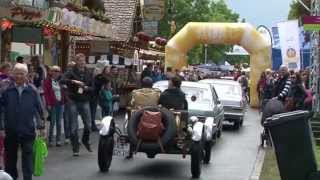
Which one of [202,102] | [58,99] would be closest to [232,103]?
[202,102]

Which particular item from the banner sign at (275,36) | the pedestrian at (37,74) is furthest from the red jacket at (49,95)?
the banner sign at (275,36)

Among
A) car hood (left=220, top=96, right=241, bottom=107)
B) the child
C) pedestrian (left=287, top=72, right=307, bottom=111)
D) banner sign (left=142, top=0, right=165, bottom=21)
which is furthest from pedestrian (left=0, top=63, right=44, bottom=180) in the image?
banner sign (left=142, top=0, right=165, bottom=21)

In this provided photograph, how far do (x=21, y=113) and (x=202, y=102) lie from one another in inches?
345

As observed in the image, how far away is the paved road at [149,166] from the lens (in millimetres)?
11820

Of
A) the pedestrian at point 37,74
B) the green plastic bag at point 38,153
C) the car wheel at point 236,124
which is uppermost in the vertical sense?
the pedestrian at point 37,74

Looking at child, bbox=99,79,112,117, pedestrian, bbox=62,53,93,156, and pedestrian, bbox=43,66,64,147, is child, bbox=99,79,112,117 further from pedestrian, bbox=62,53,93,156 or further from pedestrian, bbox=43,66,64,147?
pedestrian, bbox=62,53,93,156

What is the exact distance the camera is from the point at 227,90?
916 inches

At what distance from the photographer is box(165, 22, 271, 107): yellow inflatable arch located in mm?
34469

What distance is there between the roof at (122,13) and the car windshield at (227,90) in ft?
40.4

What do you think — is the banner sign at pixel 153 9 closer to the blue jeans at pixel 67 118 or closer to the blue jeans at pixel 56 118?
the blue jeans at pixel 56 118

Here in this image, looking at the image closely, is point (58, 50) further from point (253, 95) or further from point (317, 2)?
point (253, 95)

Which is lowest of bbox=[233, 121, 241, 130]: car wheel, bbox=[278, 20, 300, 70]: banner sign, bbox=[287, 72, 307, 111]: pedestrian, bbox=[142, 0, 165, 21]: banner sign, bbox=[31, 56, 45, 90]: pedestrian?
bbox=[233, 121, 241, 130]: car wheel

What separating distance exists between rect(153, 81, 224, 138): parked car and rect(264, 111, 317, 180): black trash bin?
26.5 ft

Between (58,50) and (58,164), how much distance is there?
13.7m
